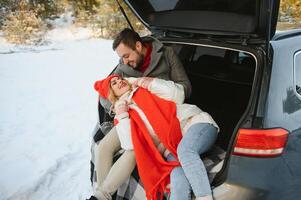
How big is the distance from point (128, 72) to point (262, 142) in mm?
1330

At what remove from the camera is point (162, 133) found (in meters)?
2.29

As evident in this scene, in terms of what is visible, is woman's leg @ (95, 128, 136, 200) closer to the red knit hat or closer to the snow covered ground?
the red knit hat

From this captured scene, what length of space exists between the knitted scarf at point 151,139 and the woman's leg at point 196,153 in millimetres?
119

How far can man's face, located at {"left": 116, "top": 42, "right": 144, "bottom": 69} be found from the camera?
268 centimetres

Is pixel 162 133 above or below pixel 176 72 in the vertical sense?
below

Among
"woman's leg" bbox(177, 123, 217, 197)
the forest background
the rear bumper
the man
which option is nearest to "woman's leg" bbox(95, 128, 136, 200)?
the man

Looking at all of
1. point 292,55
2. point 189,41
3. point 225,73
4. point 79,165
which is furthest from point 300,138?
point 79,165

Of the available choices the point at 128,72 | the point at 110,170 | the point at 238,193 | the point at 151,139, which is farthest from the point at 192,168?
the point at 128,72

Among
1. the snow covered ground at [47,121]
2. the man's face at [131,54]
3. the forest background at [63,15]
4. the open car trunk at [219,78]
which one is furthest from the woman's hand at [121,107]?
the forest background at [63,15]

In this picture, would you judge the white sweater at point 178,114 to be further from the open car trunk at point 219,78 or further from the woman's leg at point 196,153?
the open car trunk at point 219,78

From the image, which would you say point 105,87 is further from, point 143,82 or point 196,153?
point 196,153

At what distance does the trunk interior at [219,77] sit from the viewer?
3.38 m

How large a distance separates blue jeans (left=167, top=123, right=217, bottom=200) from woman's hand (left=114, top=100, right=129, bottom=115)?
47cm

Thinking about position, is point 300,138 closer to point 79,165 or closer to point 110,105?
point 110,105
